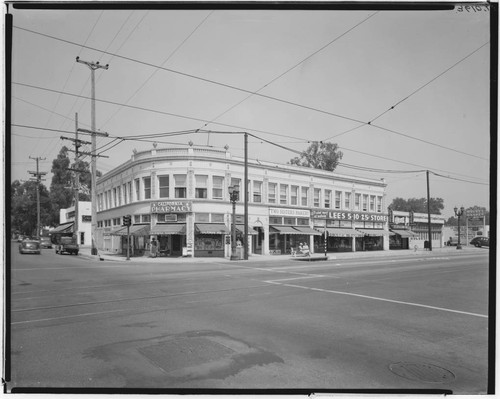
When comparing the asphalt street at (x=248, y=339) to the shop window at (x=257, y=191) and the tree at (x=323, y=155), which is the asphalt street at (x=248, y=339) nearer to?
the shop window at (x=257, y=191)

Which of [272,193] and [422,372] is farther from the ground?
[272,193]

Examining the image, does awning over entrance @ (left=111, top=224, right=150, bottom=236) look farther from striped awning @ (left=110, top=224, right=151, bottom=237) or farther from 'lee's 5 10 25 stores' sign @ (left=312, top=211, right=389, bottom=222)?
'lee's 5 10 25 stores' sign @ (left=312, top=211, right=389, bottom=222)

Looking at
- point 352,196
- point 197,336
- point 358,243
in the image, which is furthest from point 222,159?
point 197,336

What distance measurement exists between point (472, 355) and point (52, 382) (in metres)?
5.82

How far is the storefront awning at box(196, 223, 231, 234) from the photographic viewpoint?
31.7m

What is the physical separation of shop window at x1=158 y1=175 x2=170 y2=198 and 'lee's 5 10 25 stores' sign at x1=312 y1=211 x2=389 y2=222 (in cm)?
1595

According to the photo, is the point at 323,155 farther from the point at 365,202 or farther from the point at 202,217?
the point at 202,217

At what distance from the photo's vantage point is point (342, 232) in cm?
4172

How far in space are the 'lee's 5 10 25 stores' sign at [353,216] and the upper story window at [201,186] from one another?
1313 cm

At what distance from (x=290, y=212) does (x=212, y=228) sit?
958cm

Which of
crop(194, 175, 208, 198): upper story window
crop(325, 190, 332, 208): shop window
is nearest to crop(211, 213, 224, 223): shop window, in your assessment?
crop(194, 175, 208, 198): upper story window

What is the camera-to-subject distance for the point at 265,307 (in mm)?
8977

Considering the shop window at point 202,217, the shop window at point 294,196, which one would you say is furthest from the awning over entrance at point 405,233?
the shop window at point 202,217

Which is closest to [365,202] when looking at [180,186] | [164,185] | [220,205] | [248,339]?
[220,205]
